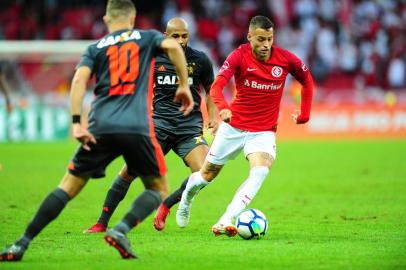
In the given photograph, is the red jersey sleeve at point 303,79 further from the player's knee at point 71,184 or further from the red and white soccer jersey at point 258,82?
the player's knee at point 71,184

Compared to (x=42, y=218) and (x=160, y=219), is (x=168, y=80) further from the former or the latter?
(x=42, y=218)

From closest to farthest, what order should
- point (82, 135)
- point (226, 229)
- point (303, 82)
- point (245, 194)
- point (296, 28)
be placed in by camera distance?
point (82, 135) → point (226, 229) → point (245, 194) → point (303, 82) → point (296, 28)

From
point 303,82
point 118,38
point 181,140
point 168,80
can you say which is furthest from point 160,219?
point 118,38

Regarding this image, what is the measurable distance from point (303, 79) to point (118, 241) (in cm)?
344

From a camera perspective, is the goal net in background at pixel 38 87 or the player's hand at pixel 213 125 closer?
the player's hand at pixel 213 125

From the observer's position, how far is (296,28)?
1314 inches

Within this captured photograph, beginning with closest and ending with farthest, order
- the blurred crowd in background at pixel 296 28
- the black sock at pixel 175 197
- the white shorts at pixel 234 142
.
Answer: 1. the white shorts at pixel 234 142
2. the black sock at pixel 175 197
3. the blurred crowd in background at pixel 296 28

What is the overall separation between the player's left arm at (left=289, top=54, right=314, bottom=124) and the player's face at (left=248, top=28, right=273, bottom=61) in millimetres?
372

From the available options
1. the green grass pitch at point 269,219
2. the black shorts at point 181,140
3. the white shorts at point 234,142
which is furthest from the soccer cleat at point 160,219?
the white shorts at point 234,142

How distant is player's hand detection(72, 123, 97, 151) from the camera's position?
7430 millimetres

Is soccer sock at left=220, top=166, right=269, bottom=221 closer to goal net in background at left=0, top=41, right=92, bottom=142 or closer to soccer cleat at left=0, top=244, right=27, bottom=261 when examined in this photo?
soccer cleat at left=0, top=244, right=27, bottom=261

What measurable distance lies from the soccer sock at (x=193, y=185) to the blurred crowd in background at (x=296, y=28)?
2078cm

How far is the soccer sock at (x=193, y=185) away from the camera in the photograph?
394 inches

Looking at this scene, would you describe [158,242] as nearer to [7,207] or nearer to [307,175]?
[7,207]
